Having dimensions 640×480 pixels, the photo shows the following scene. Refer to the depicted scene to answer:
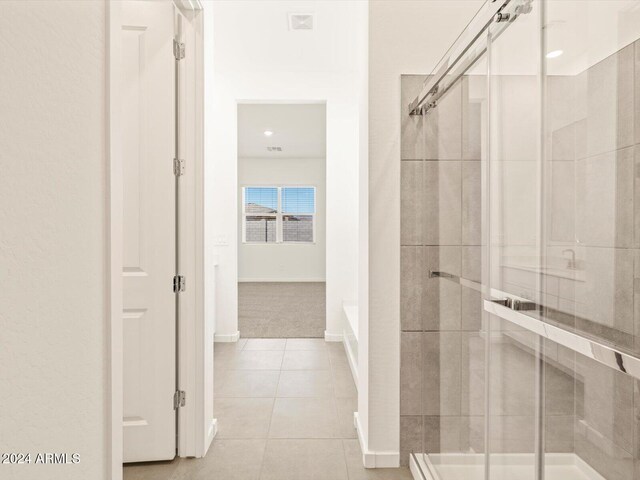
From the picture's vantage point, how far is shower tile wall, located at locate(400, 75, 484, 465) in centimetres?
134

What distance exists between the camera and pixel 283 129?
23.0 ft

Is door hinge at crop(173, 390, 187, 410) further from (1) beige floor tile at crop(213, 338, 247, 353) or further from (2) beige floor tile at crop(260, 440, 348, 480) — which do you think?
(1) beige floor tile at crop(213, 338, 247, 353)

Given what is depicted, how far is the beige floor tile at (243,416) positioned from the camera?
7.57 ft

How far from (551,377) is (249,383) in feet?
8.48

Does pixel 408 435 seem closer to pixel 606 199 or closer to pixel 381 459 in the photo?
pixel 381 459

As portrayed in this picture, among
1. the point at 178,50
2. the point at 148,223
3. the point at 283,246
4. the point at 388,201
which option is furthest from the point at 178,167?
the point at 283,246

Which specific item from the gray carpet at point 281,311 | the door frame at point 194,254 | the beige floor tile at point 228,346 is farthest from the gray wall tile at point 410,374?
the gray carpet at point 281,311

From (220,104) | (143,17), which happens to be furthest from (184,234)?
(220,104)

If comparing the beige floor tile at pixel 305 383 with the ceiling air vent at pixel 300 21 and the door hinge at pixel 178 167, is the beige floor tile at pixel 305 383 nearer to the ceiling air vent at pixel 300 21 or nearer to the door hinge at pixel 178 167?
the door hinge at pixel 178 167

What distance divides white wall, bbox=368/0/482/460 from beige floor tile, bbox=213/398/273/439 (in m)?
0.76

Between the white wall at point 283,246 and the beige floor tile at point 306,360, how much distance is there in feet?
19.2

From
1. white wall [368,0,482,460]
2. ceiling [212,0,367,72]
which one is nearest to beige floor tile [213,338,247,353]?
white wall [368,0,482,460]

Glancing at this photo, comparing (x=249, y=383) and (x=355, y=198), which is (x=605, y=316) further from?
(x=355, y=198)

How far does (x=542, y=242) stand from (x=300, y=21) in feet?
9.90
